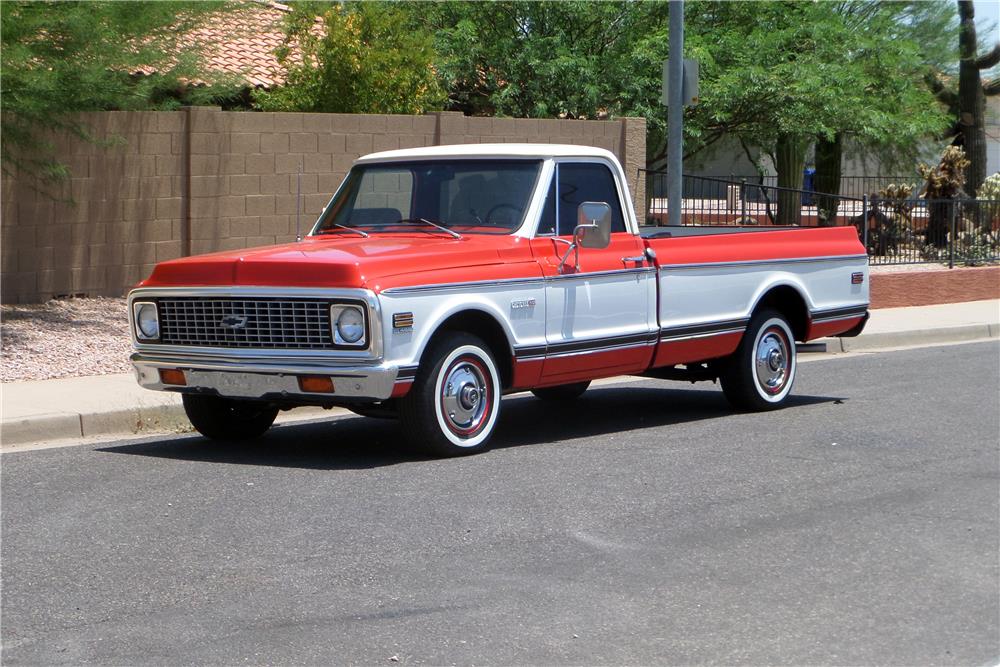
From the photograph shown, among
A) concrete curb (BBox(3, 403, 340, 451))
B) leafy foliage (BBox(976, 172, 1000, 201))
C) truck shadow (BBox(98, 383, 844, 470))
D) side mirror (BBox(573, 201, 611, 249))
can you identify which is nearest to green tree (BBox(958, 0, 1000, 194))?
leafy foliage (BBox(976, 172, 1000, 201))

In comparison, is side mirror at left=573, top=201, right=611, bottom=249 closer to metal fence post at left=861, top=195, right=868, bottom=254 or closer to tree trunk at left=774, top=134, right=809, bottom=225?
Answer: metal fence post at left=861, top=195, right=868, bottom=254

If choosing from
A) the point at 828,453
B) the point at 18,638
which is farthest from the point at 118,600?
the point at 828,453

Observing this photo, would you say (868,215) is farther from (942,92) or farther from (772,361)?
(942,92)

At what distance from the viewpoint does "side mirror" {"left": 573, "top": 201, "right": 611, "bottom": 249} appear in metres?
9.73

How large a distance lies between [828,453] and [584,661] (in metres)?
4.79

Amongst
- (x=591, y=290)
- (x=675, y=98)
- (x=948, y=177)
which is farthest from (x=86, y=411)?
(x=948, y=177)

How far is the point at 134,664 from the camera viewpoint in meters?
5.24

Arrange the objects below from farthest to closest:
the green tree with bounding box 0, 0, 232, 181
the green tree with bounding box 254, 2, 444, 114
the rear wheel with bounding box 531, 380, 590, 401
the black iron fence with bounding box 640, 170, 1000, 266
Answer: the black iron fence with bounding box 640, 170, 1000, 266, the green tree with bounding box 254, 2, 444, 114, the green tree with bounding box 0, 0, 232, 181, the rear wheel with bounding box 531, 380, 590, 401

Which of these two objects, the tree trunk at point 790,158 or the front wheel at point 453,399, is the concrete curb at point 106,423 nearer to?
the front wheel at point 453,399

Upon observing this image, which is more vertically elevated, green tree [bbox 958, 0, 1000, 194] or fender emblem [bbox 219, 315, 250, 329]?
green tree [bbox 958, 0, 1000, 194]

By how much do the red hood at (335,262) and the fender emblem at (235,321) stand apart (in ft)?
0.71

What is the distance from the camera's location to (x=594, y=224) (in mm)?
9727

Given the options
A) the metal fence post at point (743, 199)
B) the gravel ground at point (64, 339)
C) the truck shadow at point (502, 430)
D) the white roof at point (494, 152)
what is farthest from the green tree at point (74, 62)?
the metal fence post at point (743, 199)

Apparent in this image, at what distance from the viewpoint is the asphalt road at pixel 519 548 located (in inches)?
220
